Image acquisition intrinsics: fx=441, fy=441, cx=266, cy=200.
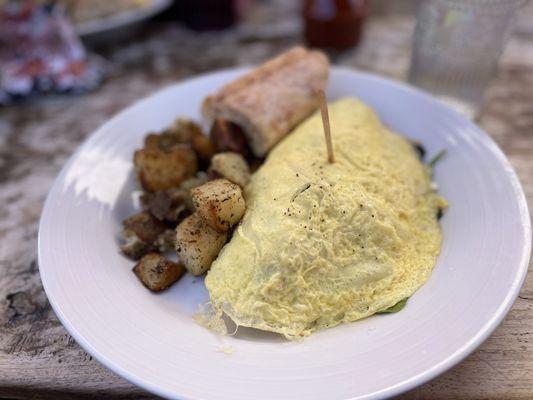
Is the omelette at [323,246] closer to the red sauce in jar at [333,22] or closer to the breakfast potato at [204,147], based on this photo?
the breakfast potato at [204,147]

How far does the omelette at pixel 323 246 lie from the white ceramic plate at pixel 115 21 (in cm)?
200

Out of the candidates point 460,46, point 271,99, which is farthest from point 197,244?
point 460,46

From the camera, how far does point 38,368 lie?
138 cm

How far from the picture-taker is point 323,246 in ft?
4.74

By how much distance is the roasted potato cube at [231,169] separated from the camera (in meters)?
1.74

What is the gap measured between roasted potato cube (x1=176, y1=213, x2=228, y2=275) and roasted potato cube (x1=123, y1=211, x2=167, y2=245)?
0.55 ft

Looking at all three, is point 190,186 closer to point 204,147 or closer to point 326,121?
point 204,147

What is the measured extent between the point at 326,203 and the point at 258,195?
0.91 feet

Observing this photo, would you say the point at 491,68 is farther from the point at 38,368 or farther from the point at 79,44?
the point at 79,44

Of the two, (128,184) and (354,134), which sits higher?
(354,134)

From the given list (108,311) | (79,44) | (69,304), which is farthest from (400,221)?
(79,44)

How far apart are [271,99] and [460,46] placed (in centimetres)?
101

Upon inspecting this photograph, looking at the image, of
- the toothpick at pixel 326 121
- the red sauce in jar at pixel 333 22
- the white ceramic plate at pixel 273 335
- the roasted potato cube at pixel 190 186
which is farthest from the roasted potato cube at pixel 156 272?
the red sauce in jar at pixel 333 22

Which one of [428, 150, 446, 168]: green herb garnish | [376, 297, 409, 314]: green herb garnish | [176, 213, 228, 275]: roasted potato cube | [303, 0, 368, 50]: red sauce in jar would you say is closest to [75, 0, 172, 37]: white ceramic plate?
A: [303, 0, 368, 50]: red sauce in jar
